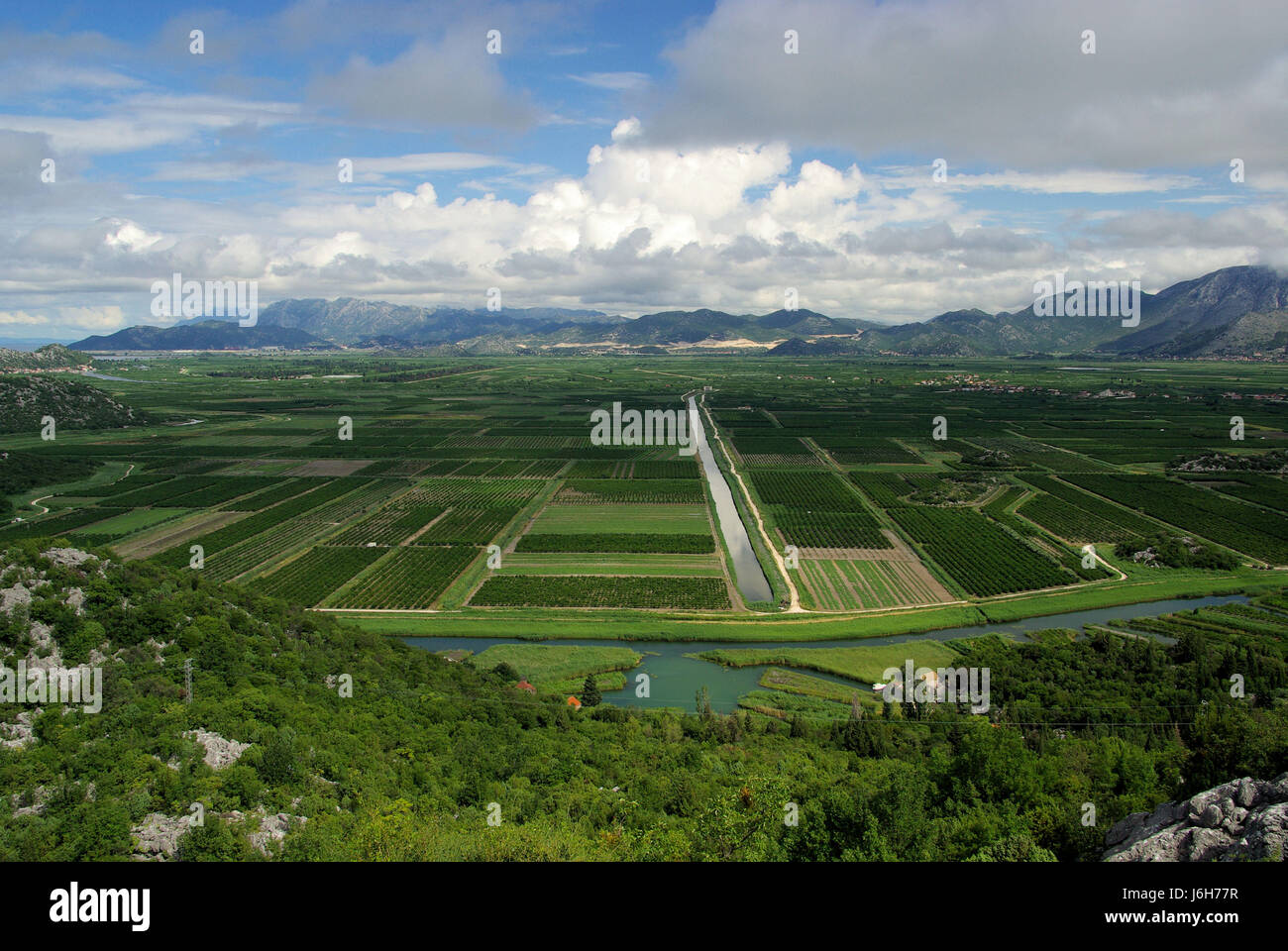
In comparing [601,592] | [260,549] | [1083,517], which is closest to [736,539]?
[601,592]

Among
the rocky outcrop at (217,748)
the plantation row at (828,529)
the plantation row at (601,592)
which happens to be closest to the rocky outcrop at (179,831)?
the rocky outcrop at (217,748)

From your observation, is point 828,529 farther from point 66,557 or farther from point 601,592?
point 66,557

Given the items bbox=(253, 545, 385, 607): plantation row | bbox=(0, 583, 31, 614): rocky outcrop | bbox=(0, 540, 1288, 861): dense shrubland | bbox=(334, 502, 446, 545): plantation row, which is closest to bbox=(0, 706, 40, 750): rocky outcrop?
bbox=(0, 540, 1288, 861): dense shrubland

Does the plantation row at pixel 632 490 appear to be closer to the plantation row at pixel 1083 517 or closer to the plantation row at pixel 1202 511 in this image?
the plantation row at pixel 1083 517

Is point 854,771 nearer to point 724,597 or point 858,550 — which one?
point 724,597
